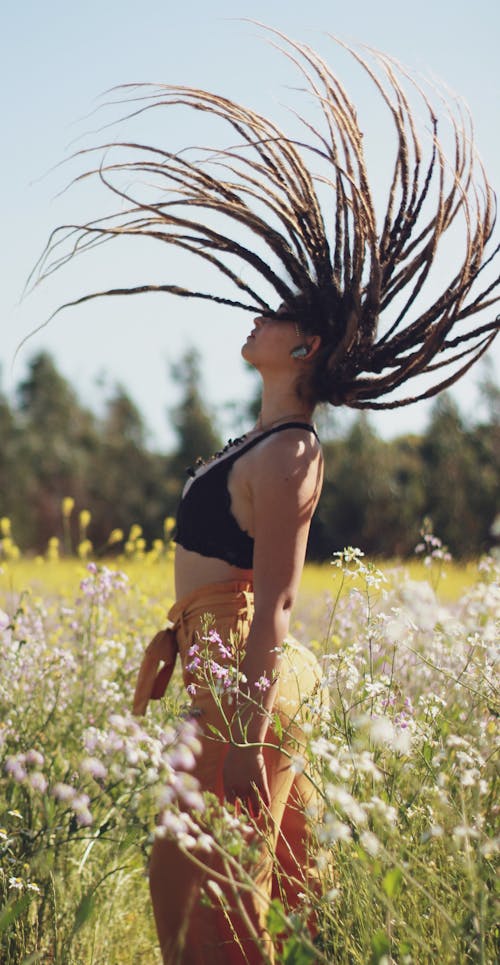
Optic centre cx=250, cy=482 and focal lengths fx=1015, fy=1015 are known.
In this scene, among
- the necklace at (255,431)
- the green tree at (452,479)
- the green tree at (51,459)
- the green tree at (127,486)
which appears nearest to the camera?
the necklace at (255,431)

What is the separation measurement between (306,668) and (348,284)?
1081 millimetres

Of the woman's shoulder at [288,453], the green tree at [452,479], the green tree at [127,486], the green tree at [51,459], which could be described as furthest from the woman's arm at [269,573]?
the green tree at [127,486]

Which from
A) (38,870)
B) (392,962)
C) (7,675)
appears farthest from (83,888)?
(392,962)

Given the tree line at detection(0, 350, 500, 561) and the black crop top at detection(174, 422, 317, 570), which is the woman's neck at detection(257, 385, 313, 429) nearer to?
the black crop top at detection(174, 422, 317, 570)

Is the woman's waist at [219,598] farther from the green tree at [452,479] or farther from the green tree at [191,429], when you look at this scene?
the green tree at [191,429]

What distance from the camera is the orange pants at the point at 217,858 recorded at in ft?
8.30

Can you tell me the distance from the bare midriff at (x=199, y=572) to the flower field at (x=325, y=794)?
0.93ft

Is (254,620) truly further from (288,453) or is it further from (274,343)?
(274,343)

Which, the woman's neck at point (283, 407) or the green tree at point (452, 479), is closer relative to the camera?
the woman's neck at point (283, 407)

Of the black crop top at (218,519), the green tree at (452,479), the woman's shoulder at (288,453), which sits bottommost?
the black crop top at (218,519)

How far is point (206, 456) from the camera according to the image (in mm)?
25219

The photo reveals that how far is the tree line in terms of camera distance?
22062mm

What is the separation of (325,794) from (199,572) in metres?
0.88

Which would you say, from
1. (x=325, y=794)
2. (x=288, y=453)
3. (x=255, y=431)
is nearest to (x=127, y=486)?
(x=255, y=431)
